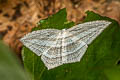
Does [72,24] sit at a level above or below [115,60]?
above

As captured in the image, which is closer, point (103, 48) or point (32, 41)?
point (32, 41)

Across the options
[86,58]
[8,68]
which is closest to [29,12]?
[86,58]

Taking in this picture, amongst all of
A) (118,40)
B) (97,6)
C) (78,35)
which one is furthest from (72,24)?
(97,6)

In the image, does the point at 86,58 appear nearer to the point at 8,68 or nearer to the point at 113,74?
the point at 113,74

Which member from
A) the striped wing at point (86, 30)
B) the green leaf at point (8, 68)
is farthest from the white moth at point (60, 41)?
the green leaf at point (8, 68)

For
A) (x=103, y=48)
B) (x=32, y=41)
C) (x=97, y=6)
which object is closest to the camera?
(x=32, y=41)

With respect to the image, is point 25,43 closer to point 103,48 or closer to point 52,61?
point 52,61
